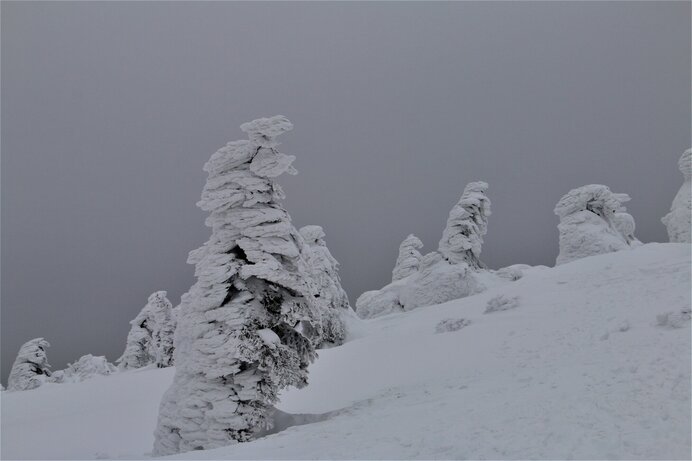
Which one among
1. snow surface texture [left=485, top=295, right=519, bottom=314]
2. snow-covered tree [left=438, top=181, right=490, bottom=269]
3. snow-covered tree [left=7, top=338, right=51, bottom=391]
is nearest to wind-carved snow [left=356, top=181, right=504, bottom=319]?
snow-covered tree [left=438, top=181, right=490, bottom=269]

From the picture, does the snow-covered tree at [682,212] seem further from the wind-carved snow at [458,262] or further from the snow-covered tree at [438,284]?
the snow-covered tree at [438,284]

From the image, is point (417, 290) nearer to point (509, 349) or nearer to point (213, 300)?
point (509, 349)

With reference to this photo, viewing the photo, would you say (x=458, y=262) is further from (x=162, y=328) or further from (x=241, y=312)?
(x=162, y=328)

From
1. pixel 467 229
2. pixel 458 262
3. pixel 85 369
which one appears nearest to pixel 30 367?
pixel 85 369

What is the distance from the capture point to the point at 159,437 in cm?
1469

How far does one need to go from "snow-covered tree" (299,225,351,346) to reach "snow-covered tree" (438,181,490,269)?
8.79 m

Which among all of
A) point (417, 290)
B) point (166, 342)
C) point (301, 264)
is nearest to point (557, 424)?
point (301, 264)

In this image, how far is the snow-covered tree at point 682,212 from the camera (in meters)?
34.2

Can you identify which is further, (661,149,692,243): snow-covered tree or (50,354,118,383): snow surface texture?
(50,354,118,383): snow surface texture

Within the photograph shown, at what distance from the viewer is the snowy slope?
810 cm

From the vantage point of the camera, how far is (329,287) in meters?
30.8

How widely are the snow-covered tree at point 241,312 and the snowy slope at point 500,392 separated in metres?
2.44

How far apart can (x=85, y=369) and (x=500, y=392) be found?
5747 centimetres

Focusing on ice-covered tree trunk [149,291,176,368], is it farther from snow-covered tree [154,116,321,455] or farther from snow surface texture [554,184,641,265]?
snow surface texture [554,184,641,265]
